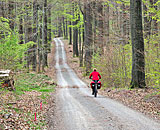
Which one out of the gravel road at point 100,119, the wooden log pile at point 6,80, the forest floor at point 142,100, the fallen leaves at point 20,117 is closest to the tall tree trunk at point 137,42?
the forest floor at point 142,100

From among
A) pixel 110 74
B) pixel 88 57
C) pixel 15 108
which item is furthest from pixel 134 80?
pixel 88 57

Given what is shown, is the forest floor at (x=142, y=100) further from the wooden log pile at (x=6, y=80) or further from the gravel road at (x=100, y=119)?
the wooden log pile at (x=6, y=80)

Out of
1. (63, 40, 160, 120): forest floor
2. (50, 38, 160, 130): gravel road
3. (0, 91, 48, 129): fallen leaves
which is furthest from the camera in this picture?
(63, 40, 160, 120): forest floor

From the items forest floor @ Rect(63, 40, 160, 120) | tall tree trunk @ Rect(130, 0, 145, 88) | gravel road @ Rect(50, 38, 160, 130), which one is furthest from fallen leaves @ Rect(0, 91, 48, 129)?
tall tree trunk @ Rect(130, 0, 145, 88)

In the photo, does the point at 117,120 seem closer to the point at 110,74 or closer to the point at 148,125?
the point at 148,125

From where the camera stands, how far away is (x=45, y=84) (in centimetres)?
2127

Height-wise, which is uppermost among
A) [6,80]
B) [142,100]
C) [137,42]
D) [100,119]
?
[137,42]

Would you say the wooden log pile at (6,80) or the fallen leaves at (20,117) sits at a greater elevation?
the wooden log pile at (6,80)

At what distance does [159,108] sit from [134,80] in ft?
15.0

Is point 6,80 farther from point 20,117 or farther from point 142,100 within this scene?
point 142,100

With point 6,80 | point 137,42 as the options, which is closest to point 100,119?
point 6,80

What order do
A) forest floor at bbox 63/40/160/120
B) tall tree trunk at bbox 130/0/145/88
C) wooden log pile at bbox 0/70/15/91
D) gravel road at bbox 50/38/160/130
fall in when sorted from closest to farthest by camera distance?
gravel road at bbox 50/38/160/130
forest floor at bbox 63/40/160/120
wooden log pile at bbox 0/70/15/91
tall tree trunk at bbox 130/0/145/88

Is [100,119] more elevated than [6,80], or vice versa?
[6,80]

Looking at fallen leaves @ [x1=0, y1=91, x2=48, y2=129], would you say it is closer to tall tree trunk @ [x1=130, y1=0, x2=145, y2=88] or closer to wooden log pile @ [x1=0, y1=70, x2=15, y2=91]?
wooden log pile @ [x1=0, y1=70, x2=15, y2=91]
